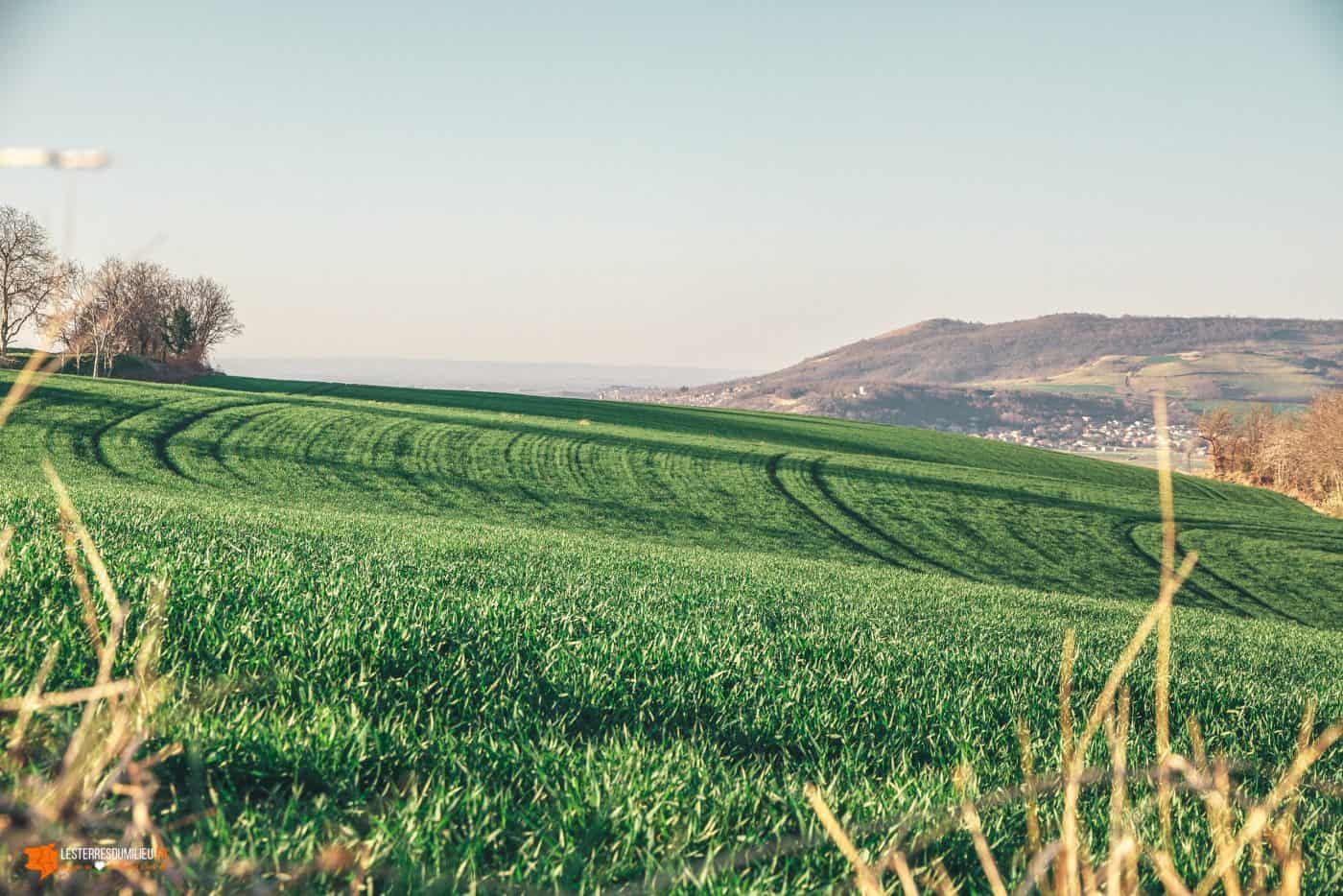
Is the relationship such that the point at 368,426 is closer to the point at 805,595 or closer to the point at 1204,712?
the point at 805,595

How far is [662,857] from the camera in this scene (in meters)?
2.80

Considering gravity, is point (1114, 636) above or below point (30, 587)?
below

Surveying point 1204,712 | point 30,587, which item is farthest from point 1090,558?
point 30,587

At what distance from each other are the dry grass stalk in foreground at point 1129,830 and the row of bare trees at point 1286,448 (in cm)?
7082

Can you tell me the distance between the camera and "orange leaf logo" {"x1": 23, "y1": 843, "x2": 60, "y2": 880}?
195cm

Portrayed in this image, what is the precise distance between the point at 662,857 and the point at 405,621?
2.61m

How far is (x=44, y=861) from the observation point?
1967 mm

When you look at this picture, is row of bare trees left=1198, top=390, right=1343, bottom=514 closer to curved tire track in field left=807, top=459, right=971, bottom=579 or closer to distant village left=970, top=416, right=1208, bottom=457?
curved tire track in field left=807, top=459, right=971, bottom=579

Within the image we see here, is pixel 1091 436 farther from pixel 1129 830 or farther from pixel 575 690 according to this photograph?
pixel 575 690

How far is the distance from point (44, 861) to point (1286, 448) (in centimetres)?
9336

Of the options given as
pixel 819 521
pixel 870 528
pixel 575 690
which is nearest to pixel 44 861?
pixel 575 690

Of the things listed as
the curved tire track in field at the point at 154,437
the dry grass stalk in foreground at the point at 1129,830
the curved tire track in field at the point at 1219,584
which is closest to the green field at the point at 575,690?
the dry grass stalk in foreground at the point at 1129,830

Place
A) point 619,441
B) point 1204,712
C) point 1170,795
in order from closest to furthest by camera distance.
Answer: point 1170,795, point 1204,712, point 619,441

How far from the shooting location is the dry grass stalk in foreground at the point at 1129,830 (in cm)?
150
